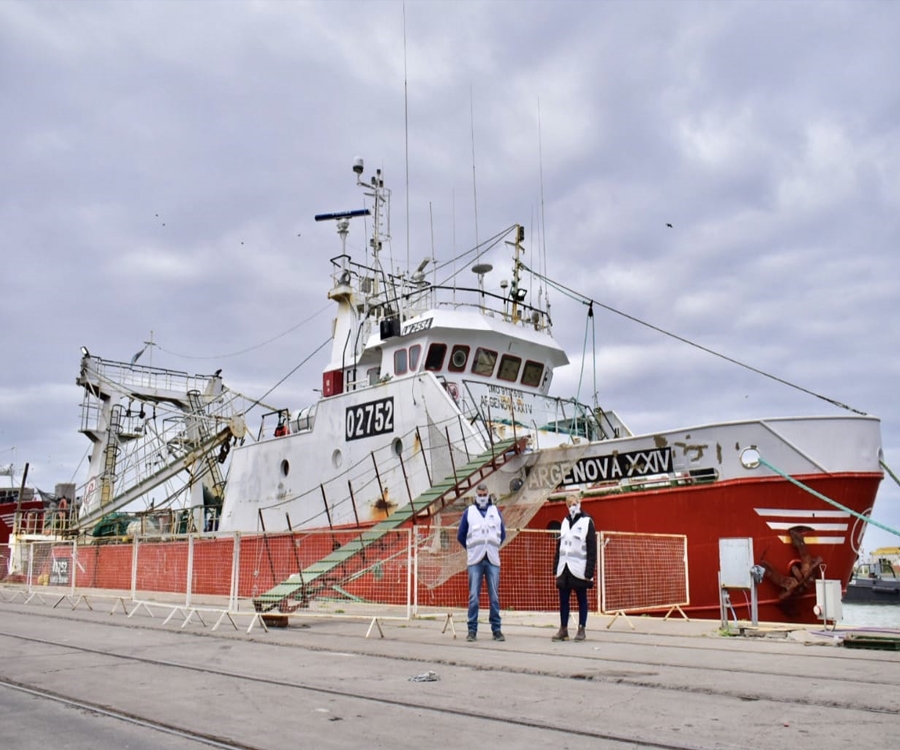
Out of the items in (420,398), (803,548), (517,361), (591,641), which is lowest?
(591,641)

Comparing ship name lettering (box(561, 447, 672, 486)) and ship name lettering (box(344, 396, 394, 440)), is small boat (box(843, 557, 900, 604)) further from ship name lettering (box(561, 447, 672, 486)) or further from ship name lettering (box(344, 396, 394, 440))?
ship name lettering (box(561, 447, 672, 486))

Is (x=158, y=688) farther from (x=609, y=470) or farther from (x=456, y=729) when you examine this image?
(x=609, y=470)

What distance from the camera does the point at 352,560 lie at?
40.9 ft

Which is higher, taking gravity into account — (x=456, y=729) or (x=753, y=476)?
(x=753, y=476)

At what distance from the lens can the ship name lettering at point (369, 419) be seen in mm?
17062

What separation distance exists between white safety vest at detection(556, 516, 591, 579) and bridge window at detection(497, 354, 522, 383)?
1003 cm

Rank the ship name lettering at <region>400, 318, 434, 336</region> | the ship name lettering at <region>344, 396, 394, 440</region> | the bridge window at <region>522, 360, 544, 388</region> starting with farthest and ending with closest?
1. the bridge window at <region>522, 360, 544, 388</region>
2. the ship name lettering at <region>400, 318, 434, 336</region>
3. the ship name lettering at <region>344, 396, 394, 440</region>

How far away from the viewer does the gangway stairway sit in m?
11.4

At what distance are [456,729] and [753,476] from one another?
355 inches

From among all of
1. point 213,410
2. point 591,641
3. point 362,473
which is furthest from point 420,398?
point 213,410

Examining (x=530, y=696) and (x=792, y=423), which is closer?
(x=530, y=696)

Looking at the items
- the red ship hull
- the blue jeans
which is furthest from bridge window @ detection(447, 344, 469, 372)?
the blue jeans

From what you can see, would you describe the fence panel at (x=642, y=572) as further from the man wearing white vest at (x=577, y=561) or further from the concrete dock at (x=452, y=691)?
the man wearing white vest at (x=577, y=561)

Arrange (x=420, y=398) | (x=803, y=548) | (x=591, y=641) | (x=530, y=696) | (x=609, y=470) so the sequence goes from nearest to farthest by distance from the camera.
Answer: (x=530, y=696)
(x=591, y=641)
(x=803, y=548)
(x=609, y=470)
(x=420, y=398)
